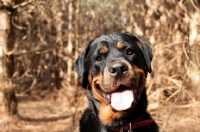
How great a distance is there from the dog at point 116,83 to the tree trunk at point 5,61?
320 cm

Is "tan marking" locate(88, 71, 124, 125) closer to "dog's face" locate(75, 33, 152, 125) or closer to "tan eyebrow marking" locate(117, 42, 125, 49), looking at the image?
"dog's face" locate(75, 33, 152, 125)

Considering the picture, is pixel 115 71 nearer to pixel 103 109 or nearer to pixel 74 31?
pixel 103 109

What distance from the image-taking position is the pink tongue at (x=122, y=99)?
319cm

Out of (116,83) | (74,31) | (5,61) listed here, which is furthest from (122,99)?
(74,31)

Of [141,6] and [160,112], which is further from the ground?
[141,6]

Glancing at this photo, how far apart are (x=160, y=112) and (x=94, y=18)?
332 inches

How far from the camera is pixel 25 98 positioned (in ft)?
40.3

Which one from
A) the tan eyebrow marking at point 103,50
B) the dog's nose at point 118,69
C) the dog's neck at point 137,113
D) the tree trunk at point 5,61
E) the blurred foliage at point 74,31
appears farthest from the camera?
the blurred foliage at point 74,31

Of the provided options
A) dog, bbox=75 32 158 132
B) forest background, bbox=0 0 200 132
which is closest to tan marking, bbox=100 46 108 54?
dog, bbox=75 32 158 132

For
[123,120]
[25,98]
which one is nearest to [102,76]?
[123,120]

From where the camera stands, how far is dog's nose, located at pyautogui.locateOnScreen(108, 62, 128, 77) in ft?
10.3

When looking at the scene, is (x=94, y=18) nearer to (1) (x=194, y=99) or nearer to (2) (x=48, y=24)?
(2) (x=48, y=24)

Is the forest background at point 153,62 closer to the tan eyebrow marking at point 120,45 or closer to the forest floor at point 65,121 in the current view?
the forest floor at point 65,121

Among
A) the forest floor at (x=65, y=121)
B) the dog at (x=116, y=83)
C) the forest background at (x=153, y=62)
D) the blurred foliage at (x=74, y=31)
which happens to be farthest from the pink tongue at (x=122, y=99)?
the blurred foliage at (x=74, y=31)
